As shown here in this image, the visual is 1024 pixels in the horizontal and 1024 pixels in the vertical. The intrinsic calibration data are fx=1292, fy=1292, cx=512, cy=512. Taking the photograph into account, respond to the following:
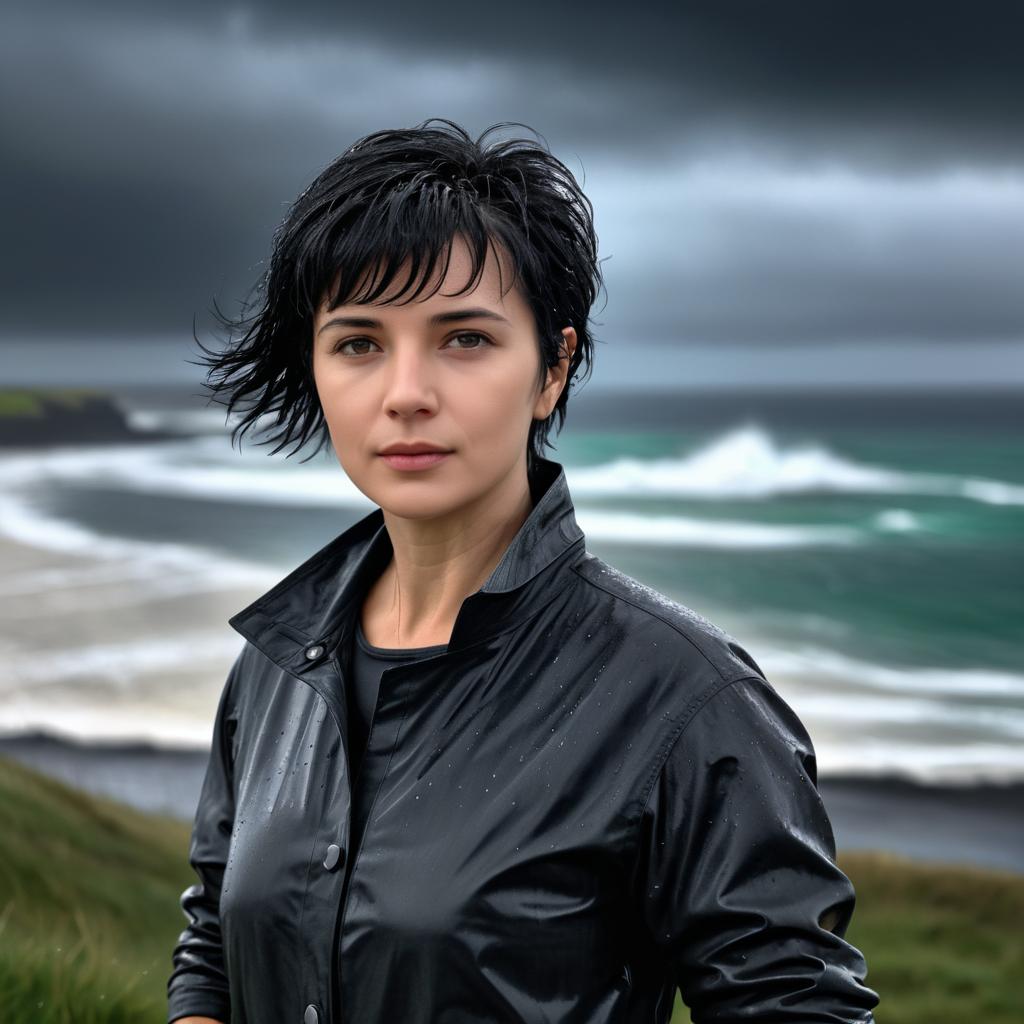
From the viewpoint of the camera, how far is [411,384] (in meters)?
1.38

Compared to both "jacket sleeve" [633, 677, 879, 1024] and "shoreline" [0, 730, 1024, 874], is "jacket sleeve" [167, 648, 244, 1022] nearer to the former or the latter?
"jacket sleeve" [633, 677, 879, 1024]

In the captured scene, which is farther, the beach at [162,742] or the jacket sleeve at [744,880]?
the beach at [162,742]

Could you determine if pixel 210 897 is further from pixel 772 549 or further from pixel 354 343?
pixel 772 549

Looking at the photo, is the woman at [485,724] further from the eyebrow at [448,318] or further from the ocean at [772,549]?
the ocean at [772,549]

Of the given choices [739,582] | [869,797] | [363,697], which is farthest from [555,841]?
[739,582]

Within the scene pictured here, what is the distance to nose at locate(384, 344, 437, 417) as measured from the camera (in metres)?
1.38

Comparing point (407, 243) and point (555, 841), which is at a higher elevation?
point (407, 243)

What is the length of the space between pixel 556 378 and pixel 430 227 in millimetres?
260


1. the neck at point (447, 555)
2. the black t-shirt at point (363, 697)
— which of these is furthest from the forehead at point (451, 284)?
the black t-shirt at point (363, 697)

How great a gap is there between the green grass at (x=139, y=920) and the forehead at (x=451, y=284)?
196 cm

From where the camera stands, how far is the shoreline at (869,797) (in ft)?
21.4

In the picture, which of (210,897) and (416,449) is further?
(210,897)

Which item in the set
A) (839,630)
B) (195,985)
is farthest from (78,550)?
(195,985)

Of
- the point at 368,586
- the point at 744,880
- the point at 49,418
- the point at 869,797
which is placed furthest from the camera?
the point at 49,418
